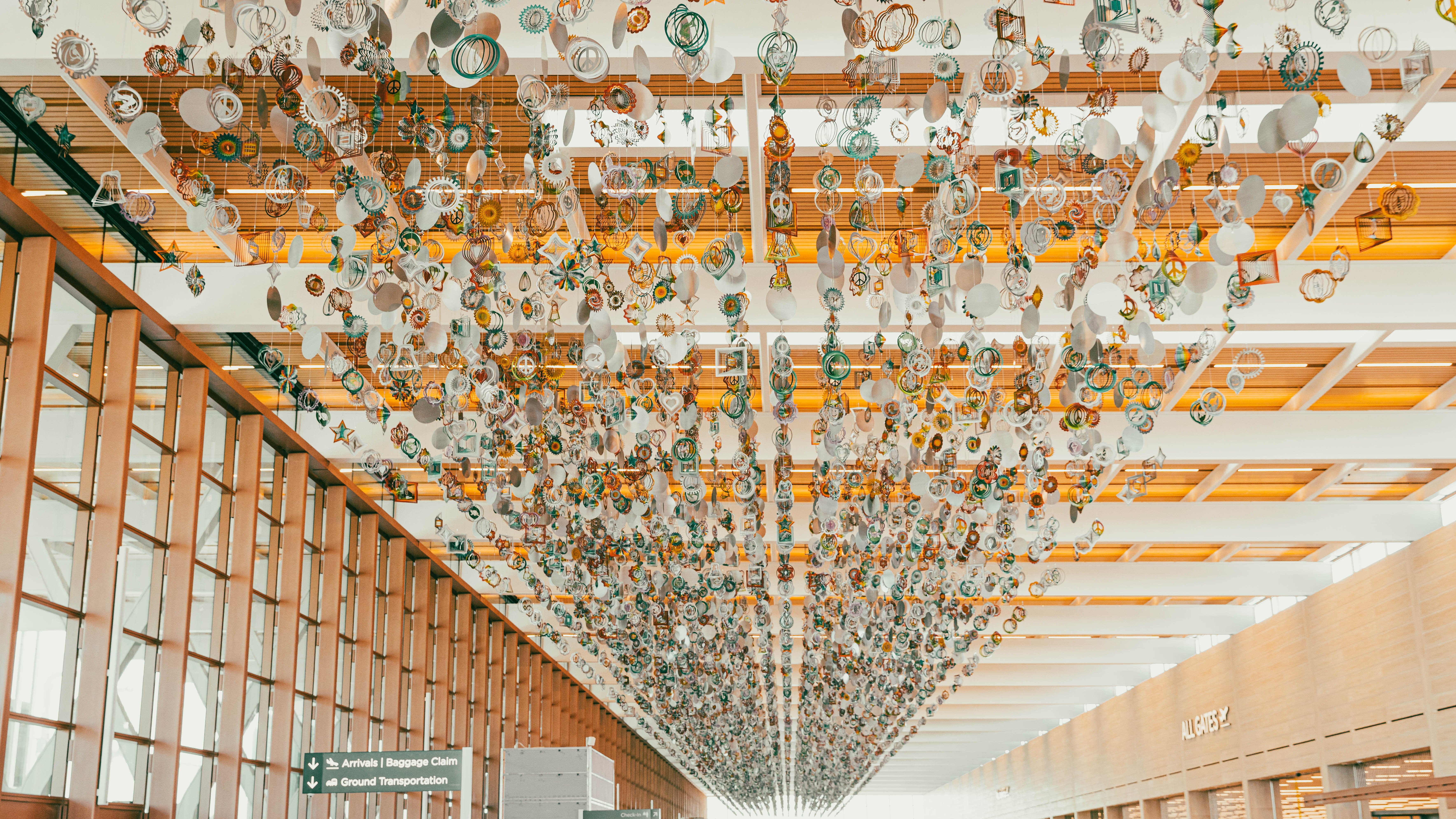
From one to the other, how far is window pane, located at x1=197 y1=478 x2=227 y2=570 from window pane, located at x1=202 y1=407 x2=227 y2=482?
0.12m

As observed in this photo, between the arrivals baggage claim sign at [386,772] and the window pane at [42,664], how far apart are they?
5.49 ft

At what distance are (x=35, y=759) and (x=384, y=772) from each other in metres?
2.23

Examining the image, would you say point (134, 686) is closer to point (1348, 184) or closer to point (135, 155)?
point (135, 155)

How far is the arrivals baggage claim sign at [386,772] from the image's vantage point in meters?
8.73

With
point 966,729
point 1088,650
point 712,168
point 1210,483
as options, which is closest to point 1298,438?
point 1210,483

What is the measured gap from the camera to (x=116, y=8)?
5570 millimetres

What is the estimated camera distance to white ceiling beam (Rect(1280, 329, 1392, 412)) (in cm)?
978

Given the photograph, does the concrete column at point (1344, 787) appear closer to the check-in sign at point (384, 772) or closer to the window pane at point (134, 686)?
the check-in sign at point (384, 772)

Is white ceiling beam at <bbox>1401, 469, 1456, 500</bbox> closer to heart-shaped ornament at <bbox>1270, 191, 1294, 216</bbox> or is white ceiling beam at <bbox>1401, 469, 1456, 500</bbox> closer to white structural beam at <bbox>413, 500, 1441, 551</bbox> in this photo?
white structural beam at <bbox>413, 500, 1441, 551</bbox>

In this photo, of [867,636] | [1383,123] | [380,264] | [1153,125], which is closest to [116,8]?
[380,264]

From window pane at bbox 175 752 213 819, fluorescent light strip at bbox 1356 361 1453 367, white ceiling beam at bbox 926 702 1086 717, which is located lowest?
window pane at bbox 175 752 213 819

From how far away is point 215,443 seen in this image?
10.9 meters

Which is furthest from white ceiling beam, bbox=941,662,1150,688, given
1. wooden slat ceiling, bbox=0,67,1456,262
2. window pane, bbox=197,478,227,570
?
wooden slat ceiling, bbox=0,67,1456,262

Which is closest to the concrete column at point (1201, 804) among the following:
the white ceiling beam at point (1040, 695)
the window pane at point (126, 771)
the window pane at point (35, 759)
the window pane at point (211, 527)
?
the white ceiling beam at point (1040, 695)
